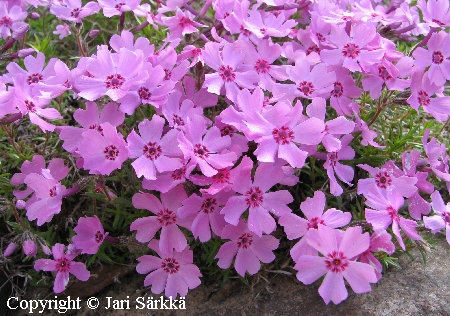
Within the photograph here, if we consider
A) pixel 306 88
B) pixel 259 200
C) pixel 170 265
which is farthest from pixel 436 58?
pixel 170 265

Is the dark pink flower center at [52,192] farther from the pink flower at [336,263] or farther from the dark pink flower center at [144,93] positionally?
the pink flower at [336,263]

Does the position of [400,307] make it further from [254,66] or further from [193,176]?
[254,66]

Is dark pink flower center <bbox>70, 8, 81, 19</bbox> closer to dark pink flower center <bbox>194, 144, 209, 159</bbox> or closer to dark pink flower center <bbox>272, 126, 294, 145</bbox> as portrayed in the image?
dark pink flower center <bbox>194, 144, 209, 159</bbox>

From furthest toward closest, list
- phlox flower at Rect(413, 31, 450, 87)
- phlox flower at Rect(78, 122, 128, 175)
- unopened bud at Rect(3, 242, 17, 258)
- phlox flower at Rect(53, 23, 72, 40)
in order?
phlox flower at Rect(53, 23, 72, 40)
phlox flower at Rect(413, 31, 450, 87)
unopened bud at Rect(3, 242, 17, 258)
phlox flower at Rect(78, 122, 128, 175)

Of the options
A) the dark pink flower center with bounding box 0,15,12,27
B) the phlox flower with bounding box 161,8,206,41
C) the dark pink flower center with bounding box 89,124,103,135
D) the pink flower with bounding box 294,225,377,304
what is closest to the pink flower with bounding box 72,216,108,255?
the dark pink flower center with bounding box 89,124,103,135

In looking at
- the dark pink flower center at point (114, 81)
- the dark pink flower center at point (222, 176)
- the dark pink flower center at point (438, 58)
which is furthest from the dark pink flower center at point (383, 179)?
the dark pink flower center at point (114, 81)

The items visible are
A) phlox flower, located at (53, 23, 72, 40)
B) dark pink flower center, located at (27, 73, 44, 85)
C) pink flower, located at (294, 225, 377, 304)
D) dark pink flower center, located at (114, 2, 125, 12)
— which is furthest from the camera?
phlox flower, located at (53, 23, 72, 40)

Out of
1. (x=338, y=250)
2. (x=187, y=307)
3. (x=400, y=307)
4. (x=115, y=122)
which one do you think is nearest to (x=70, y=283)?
(x=187, y=307)
